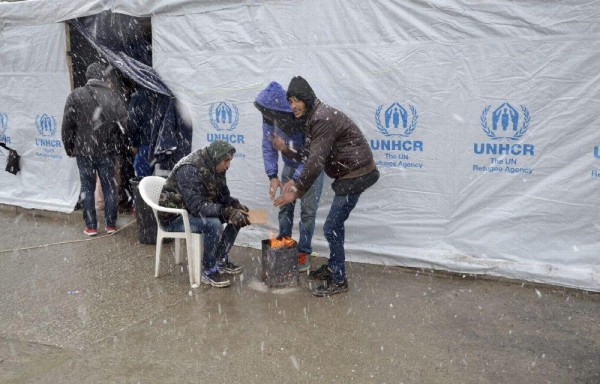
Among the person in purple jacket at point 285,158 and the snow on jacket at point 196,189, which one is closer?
the snow on jacket at point 196,189

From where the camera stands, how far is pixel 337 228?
5.05 meters

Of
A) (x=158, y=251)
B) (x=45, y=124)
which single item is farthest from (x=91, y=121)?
(x=158, y=251)

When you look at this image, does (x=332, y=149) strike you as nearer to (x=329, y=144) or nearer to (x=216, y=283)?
(x=329, y=144)

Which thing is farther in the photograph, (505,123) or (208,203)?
(505,123)

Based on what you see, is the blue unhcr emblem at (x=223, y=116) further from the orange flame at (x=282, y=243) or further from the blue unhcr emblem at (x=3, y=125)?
the blue unhcr emblem at (x=3, y=125)

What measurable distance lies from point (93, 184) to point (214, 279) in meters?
2.75

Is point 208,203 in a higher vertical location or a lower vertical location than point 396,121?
lower

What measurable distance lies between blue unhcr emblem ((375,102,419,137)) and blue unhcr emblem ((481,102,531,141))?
0.68m

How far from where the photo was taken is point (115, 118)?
22.9ft

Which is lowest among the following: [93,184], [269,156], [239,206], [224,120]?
[93,184]

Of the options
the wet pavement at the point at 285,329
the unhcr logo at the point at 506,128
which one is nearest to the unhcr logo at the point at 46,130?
the wet pavement at the point at 285,329

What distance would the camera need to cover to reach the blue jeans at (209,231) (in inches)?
206

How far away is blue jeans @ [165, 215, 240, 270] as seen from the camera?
5.24m

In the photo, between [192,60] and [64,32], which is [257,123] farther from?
[64,32]
